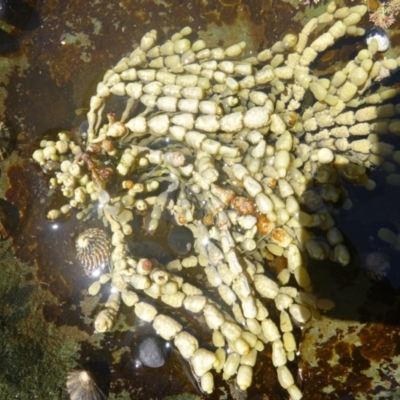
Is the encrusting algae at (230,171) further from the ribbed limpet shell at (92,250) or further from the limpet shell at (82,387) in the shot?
the limpet shell at (82,387)

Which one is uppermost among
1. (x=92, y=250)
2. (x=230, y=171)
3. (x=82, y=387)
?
(x=230, y=171)

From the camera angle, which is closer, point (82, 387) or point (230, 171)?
point (82, 387)

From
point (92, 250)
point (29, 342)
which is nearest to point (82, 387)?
point (29, 342)

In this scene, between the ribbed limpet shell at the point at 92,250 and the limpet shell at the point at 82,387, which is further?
the ribbed limpet shell at the point at 92,250

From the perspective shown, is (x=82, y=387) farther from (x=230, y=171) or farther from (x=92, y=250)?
(x=230, y=171)

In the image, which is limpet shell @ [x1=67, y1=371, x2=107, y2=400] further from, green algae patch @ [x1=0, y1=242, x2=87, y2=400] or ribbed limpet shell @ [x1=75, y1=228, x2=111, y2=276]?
ribbed limpet shell @ [x1=75, y1=228, x2=111, y2=276]

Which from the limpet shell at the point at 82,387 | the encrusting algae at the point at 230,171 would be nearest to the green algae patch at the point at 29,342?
the limpet shell at the point at 82,387

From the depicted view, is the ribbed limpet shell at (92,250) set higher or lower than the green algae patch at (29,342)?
higher
